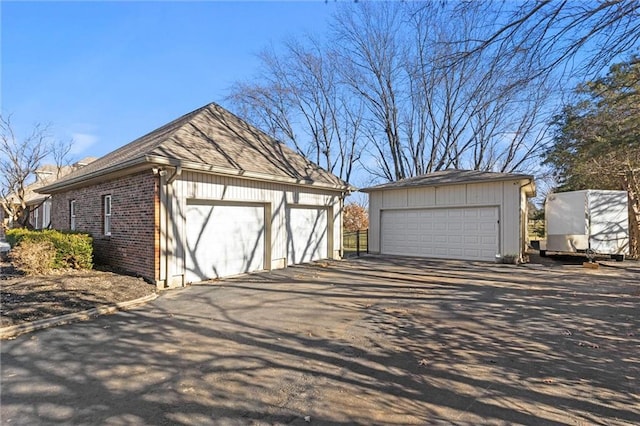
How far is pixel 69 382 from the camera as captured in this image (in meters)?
3.51

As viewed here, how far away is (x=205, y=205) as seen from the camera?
9.51 meters

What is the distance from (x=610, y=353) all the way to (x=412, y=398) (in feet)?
9.39

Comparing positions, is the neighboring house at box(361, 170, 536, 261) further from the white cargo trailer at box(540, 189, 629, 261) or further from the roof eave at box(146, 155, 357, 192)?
the roof eave at box(146, 155, 357, 192)

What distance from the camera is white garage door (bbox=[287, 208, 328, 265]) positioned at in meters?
12.2

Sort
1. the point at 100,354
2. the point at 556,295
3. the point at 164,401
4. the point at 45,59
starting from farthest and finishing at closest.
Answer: the point at 45,59 → the point at 556,295 → the point at 100,354 → the point at 164,401

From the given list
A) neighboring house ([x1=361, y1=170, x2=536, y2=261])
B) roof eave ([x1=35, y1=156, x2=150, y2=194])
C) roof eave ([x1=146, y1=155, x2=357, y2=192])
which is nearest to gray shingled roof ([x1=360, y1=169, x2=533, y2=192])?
neighboring house ([x1=361, y1=170, x2=536, y2=261])

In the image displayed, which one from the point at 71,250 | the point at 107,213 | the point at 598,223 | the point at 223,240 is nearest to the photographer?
the point at 71,250

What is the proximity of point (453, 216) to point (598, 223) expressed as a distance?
5140 mm

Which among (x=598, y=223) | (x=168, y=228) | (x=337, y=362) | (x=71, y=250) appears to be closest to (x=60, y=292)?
(x=168, y=228)

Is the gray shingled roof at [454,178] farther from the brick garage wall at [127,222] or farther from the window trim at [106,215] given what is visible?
the window trim at [106,215]

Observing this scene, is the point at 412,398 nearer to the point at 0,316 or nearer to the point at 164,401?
the point at 164,401

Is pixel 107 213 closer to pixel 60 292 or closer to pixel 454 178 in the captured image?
pixel 60 292

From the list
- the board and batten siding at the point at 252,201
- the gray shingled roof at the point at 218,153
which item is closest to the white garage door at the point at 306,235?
the board and batten siding at the point at 252,201

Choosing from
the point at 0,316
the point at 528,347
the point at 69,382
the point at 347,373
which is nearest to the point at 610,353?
the point at 528,347
